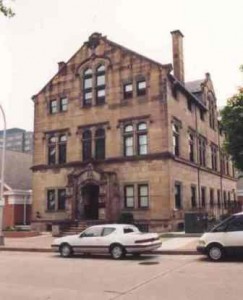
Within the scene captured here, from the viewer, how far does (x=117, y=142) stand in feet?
106

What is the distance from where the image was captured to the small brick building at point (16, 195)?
40.5 meters

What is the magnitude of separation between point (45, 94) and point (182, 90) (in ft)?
38.6

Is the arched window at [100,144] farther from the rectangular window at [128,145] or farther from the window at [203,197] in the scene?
the window at [203,197]

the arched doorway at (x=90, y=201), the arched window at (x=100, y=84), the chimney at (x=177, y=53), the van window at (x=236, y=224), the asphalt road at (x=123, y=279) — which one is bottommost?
the asphalt road at (x=123, y=279)

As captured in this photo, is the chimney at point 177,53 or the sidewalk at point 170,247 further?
the chimney at point 177,53

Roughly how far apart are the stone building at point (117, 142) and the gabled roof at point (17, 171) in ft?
22.8

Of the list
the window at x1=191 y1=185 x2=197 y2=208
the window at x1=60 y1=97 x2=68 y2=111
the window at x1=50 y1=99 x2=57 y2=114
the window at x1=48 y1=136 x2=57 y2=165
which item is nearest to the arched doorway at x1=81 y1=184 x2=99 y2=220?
the window at x1=48 y1=136 x2=57 y2=165

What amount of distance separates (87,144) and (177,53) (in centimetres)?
1068

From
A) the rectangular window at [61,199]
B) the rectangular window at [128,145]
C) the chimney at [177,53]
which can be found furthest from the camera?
the chimney at [177,53]

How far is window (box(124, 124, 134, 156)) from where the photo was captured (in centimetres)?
3184

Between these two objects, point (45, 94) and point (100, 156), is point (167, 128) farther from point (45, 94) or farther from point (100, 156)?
point (45, 94)

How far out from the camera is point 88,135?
33.9 metres

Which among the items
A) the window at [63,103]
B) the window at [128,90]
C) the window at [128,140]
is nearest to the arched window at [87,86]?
the window at [63,103]

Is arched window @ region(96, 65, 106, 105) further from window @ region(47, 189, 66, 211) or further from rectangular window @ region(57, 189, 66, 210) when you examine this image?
window @ region(47, 189, 66, 211)
